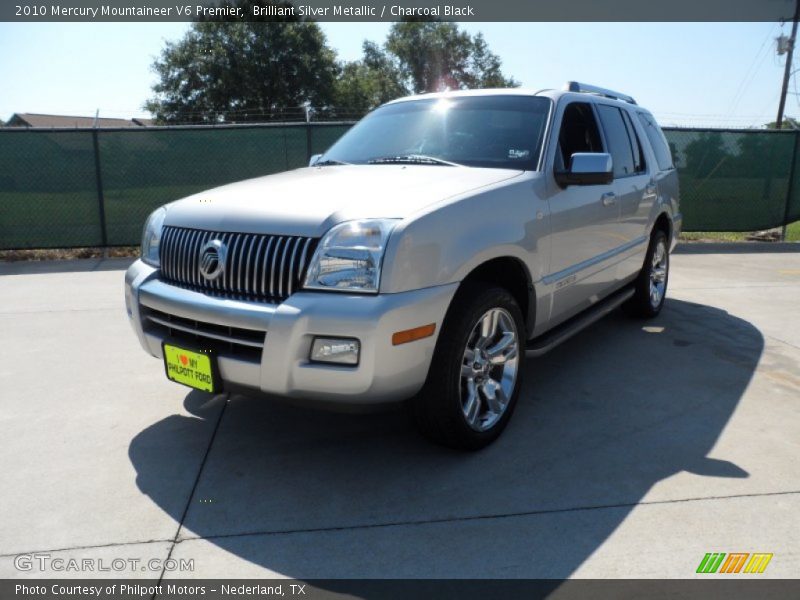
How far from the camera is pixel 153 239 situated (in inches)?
140

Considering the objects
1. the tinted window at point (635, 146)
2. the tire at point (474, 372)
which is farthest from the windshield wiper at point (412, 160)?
the tinted window at point (635, 146)

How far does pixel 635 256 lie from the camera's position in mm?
5266

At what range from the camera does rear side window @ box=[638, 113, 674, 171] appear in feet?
19.1

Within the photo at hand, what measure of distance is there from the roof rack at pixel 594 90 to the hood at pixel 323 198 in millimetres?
1347

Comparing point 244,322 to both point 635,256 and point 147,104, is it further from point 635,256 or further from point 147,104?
point 147,104

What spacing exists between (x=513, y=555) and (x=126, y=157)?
357 inches

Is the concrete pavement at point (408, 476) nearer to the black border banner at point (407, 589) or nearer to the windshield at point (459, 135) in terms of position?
the black border banner at point (407, 589)

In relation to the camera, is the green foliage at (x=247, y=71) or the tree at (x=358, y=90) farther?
the tree at (x=358, y=90)

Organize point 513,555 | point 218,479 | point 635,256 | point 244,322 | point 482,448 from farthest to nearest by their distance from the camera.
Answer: point 635,256 < point 482,448 < point 218,479 < point 244,322 < point 513,555

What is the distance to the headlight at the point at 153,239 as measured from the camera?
3.52m

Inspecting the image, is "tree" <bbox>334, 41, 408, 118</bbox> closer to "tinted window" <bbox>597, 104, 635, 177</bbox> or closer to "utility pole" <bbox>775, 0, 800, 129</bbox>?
"utility pole" <bbox>775, 0, 800, 129</bbox>

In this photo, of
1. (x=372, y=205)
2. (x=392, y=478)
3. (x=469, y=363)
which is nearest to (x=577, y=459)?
(x=469, y=363)

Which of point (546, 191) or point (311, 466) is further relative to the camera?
point (546, 191)

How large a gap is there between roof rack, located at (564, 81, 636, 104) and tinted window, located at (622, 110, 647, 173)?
0.64 feet
